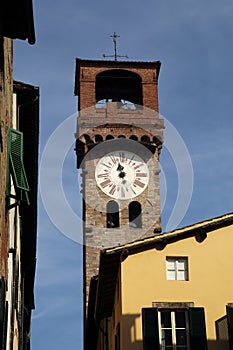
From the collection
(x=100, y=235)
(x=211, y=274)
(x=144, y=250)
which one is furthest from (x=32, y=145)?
(x=100, y=235)

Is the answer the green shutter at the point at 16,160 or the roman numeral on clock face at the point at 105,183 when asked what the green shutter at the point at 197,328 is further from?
the roman numeral on clock face at the point at 105,183

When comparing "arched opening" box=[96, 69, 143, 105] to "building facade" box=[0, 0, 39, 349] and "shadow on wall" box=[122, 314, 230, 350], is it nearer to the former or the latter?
"building facade" box=[0, 0, 39, 349]

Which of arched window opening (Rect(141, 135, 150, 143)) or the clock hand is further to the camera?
arched window opening (Rect(141, 135, 150, 143))

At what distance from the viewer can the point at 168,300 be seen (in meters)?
20.6

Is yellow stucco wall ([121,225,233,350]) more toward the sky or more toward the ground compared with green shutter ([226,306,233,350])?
more toward the sky

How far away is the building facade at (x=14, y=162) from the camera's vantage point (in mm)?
11305

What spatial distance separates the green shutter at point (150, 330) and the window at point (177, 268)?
1544 millimetres

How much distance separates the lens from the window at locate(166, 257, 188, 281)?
2119 cm

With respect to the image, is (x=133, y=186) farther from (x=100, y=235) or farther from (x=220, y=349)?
(x=220, y=349)

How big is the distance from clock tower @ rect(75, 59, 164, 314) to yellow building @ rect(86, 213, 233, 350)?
19579 mm

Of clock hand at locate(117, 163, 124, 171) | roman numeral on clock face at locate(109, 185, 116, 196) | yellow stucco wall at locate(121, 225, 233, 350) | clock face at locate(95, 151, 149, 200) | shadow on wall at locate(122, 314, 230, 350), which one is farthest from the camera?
clock hand at locate(117, 163, 124, 171)

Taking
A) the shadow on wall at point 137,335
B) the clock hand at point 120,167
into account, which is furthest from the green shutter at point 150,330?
the clock hand at point 120,167

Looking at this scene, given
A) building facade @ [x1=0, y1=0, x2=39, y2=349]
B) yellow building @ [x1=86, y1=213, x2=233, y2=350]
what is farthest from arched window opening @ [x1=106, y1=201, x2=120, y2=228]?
yellow building @ [x1=86, y1=213, x2=233, y2=350]

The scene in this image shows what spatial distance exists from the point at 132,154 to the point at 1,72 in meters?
33.4
